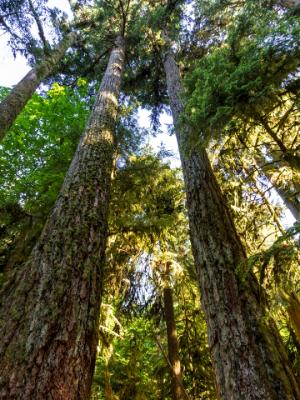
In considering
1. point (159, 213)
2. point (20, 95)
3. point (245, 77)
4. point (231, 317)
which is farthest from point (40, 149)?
point (231, 317)

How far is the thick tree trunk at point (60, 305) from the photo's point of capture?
1821 millimetres

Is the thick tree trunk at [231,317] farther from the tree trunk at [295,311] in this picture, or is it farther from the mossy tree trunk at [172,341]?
the mossy tree trunk at [172,341]

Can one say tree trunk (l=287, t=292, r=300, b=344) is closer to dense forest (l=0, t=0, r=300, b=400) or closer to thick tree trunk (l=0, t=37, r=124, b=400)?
dense forest (l=0, t=0, r=300, b=400)

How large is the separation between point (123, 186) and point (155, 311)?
3179mm

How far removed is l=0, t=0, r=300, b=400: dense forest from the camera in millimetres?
2393

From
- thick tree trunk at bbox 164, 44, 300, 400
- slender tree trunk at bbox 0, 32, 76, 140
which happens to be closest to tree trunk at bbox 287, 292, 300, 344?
thick tree trunk at bbox 164, 44, 300, 400

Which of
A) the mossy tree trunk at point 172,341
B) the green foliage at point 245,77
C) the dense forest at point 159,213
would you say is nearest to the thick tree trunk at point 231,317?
the dense forest at point 159,213

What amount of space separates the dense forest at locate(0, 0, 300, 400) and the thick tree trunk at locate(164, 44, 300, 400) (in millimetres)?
15

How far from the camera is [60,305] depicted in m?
2.25

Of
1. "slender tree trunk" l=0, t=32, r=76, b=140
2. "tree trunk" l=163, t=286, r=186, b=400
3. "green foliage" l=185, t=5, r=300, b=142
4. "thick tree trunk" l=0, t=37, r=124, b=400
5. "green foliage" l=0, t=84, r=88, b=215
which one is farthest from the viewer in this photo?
"slender tree trunk" l=0, t=32, r=76, b=140

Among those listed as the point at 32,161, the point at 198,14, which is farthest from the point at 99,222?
the point at 198,14

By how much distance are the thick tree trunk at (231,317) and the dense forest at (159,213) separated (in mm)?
15

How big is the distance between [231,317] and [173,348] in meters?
4.19

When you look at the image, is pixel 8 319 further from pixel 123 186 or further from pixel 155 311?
pixel 155 311
